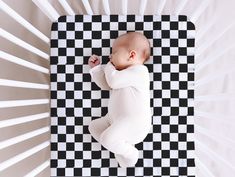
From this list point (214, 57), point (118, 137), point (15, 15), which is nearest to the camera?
point (15, 15)

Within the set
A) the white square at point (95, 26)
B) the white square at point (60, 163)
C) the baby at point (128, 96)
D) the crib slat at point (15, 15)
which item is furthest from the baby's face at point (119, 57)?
the white square at point (60, 163)

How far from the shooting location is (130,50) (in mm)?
1194

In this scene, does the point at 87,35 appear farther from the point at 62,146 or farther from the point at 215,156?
the point at 215,156

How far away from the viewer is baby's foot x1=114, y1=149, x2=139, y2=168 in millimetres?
1235

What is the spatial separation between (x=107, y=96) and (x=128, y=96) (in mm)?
124

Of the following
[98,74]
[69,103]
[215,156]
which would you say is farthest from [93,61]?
[215,156]

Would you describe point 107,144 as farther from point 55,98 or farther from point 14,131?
point 14,131

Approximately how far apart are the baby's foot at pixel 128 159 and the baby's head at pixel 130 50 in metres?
0.24

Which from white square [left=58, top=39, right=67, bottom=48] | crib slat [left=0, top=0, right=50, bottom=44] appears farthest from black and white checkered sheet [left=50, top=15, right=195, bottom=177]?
crib slat [left=0, top=0, right=50, bottom=44]

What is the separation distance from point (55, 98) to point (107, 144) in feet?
0.77

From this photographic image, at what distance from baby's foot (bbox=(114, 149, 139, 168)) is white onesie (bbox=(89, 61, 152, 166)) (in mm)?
22

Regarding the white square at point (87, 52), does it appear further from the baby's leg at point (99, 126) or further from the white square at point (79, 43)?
the baby's leg at point (99, 126)

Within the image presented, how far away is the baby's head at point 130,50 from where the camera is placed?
3.92 ft

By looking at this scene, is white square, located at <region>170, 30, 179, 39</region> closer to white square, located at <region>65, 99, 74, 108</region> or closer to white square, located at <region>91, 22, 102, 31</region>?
white square, located at <region>91, 22, 102, 31</region>
